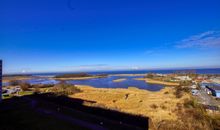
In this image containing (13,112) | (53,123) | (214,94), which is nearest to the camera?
(53,123)

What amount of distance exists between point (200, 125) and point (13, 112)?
10766mm

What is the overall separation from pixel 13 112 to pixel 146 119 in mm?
8188

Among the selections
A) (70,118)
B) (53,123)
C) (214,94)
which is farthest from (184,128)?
(214,94)

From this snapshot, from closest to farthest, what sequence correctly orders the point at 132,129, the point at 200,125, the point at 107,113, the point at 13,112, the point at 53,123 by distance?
the point at 132,129
the point at 53,123
the point at 200,125
the point at 13,112
the point at 107,113

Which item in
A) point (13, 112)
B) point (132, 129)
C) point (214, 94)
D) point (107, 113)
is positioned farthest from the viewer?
point (214, 94)

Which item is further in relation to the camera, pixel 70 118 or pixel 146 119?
pixel 146 119

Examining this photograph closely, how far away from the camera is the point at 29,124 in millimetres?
7527

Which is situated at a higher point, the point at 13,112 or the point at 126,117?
the point at 13,112

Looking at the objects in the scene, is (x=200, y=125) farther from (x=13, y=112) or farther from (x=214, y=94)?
(x=214, y=94)

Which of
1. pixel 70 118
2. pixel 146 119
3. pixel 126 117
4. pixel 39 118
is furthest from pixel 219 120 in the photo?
pixel 39 118

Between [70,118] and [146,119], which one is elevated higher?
[70,118]

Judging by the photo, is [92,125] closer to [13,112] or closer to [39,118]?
[39,118]

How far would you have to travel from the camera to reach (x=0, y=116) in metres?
8.84

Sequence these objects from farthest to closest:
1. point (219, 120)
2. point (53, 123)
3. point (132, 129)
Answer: point (219, 120), point (53, 123), point (132, 129)
